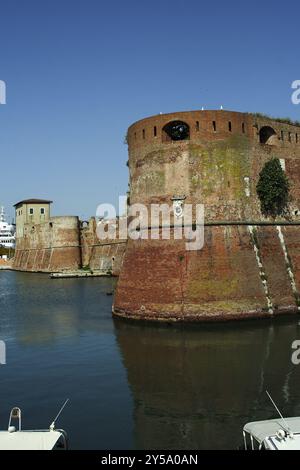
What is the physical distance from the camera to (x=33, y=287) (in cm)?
4347

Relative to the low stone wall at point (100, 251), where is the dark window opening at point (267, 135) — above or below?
above

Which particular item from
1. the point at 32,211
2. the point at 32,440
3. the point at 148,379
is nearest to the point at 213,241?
the point at 148,379

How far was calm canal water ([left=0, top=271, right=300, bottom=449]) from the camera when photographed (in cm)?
1035

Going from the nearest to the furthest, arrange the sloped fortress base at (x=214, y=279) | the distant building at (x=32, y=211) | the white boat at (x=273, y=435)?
the white boat at (x=273, y=435) < the sloped fortress base at (x=214, y=279) < the distant building at (x=32, y=211)

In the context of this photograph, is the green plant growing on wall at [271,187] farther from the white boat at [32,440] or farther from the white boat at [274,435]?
the white boat at [32,440]

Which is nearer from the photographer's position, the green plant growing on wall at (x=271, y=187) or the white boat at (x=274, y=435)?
the white boat at (x=274, y=435)

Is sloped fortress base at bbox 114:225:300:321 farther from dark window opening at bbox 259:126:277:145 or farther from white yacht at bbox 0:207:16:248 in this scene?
white yacht at bbox 0:207:16:248

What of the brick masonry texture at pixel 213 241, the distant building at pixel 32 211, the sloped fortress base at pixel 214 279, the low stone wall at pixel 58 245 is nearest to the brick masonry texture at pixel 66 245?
the low stone wall at pixel 58 245

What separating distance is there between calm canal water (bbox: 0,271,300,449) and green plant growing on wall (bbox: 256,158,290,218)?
5.71 m

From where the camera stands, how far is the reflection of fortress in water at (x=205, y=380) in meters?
10.2

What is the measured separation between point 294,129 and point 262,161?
326 centimetres

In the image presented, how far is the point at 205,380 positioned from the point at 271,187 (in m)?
12.0

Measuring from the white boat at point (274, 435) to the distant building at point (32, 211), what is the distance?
70342 mm
